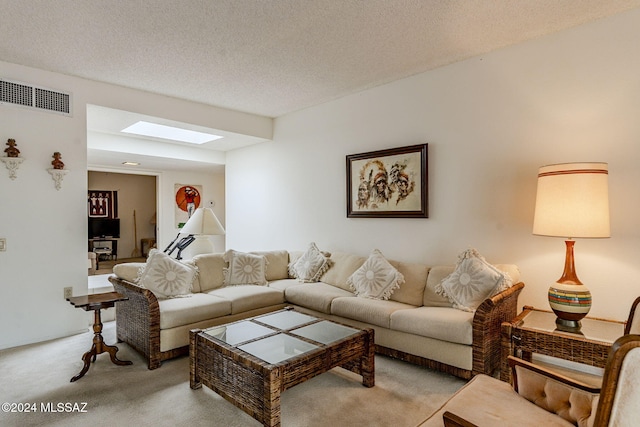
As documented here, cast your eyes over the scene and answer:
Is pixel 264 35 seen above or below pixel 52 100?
above

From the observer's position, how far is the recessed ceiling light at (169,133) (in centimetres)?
509

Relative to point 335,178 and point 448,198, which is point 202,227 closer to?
point 335,178

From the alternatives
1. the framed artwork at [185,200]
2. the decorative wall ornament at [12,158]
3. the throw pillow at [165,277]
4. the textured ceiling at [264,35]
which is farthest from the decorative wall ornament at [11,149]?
the framed artwork at [185,200]

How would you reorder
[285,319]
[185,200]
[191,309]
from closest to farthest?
[285,319], [191,309], [185,200]

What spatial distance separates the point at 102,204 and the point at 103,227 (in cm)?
90

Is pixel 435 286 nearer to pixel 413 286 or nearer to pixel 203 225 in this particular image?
pixel 413 286

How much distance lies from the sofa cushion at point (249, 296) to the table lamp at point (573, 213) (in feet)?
8.19

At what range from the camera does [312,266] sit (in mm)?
4250

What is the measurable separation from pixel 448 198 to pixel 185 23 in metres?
2.76

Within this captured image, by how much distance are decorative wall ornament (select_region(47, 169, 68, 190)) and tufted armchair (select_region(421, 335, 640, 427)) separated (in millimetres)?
3922

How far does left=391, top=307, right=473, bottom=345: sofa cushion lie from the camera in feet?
8.52

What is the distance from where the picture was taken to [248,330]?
2.68 m

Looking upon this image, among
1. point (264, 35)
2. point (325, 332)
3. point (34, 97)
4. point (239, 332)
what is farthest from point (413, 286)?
point (34, 97)

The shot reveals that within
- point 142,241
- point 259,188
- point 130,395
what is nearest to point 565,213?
point 130,395
